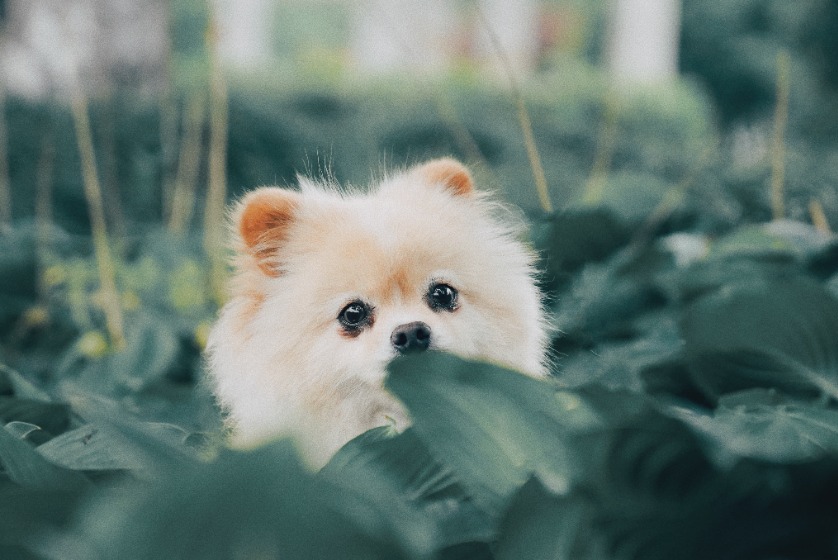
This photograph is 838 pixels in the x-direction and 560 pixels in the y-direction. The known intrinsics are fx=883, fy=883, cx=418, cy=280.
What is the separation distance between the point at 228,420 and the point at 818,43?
1296 centimetres

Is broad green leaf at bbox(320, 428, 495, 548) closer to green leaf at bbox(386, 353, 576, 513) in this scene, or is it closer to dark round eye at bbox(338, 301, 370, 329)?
green leaf at bbox(386, 353, 576, 513)

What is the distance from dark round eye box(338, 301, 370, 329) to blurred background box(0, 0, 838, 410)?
441 mm

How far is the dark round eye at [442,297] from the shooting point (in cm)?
143

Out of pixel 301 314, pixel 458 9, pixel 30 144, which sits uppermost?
pixel 301 314

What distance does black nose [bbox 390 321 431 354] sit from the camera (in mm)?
1312

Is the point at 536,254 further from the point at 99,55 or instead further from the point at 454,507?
the point at 99,55

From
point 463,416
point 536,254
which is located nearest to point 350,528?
point 463,416

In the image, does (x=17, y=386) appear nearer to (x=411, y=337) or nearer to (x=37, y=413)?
(x=37, y=413)

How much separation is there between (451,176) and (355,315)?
34 centimetres

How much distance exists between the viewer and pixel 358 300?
141 cm

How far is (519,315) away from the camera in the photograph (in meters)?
1.49

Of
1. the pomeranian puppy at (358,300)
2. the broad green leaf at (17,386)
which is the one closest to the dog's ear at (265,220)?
the pomeranian puppy at (358,300)

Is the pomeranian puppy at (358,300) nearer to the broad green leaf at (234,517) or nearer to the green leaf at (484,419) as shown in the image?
the green leaf at (484,419)

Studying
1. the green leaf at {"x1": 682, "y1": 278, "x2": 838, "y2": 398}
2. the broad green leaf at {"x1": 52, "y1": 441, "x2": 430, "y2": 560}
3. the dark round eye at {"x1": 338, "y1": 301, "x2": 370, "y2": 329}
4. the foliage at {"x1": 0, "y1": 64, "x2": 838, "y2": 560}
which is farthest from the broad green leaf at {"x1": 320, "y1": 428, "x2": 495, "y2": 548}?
the dark round eye at {"x1": 338, "y1": 301, "x2": 370, "y2": 329}
